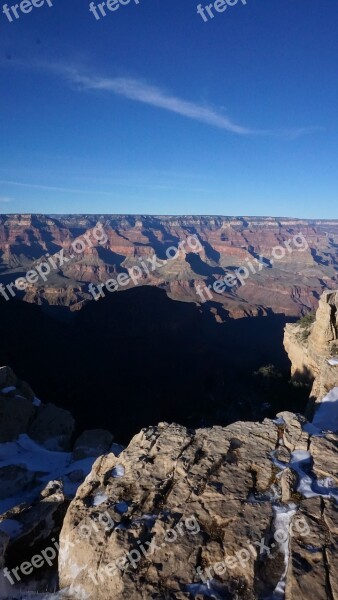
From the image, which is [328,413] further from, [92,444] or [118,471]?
[92,444]

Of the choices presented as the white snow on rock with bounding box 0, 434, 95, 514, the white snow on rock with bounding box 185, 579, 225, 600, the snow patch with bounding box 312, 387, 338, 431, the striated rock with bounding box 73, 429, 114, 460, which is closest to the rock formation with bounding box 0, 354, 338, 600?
the white snow on rock with bounding box 185, 579, 225, 600

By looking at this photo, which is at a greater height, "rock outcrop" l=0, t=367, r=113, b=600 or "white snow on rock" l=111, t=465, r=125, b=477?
"white snow on rock" l=111, t=465, r=125, b=477

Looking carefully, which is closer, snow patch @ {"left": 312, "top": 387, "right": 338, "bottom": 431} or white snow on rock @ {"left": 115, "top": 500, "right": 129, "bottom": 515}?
white snow on rock @ {"left": 115, "top": 500, "right": 129, "bottom": 515}

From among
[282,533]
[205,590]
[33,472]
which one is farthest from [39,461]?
[282,533]

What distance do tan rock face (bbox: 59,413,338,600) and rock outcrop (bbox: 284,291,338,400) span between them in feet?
33.5

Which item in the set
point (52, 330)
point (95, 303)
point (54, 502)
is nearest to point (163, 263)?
point (95, 303)

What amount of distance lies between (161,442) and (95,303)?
194 ft

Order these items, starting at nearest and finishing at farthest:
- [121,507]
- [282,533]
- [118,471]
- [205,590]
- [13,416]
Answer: [205,590]
[282,533]
[121,507]
[118,471]
[13,416]

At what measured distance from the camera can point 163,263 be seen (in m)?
156

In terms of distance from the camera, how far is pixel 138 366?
55.7m

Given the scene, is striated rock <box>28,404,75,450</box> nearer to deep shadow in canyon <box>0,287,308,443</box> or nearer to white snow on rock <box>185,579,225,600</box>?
deep shadow in canyon <box>0,287,308,443</box>

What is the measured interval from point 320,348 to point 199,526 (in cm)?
1893

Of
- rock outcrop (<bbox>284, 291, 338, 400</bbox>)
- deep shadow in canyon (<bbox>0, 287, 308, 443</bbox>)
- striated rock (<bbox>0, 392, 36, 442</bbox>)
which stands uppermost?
rock outcrop (<bbox>284, 291, 338, 400</bbox>)

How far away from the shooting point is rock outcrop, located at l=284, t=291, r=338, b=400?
2102cm
